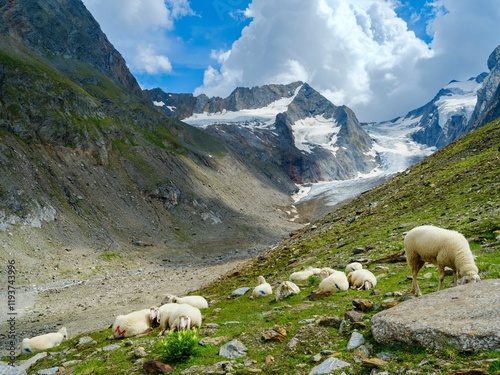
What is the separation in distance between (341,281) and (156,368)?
9.37m

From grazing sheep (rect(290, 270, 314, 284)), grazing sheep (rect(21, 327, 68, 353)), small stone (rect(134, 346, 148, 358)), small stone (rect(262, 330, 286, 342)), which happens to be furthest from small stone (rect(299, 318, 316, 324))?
grazing sheep (rect(21, 327, 68, 353))

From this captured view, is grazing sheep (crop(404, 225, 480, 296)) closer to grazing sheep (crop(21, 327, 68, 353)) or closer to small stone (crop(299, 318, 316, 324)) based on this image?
small stone (crop(299, 318, 316, 324))

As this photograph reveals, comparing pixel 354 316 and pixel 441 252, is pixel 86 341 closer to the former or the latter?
pixel 354 316

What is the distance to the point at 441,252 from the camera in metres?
11.9

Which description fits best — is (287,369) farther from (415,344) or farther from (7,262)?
(7,262)

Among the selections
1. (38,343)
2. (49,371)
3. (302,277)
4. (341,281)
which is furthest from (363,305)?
(38,343)

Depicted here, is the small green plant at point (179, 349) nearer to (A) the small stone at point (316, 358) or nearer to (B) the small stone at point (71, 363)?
(A) the small stone at point (316, 358)

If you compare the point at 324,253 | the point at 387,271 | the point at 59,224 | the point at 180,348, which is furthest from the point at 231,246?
the point at 180,348

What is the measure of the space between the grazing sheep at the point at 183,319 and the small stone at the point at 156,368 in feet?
10.0

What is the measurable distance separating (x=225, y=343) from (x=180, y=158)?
453ft

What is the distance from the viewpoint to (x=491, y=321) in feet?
24.8

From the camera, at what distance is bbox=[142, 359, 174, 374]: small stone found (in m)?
10.2

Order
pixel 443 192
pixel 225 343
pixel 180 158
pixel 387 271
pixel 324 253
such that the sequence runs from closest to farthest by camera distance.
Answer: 1. pixel 225 343
2. pixel 387 271
3. pixel 324 253
4. pixel 443 192
5. pixel 180 158

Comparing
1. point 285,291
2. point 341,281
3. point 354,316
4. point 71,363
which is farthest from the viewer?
point 285,291
